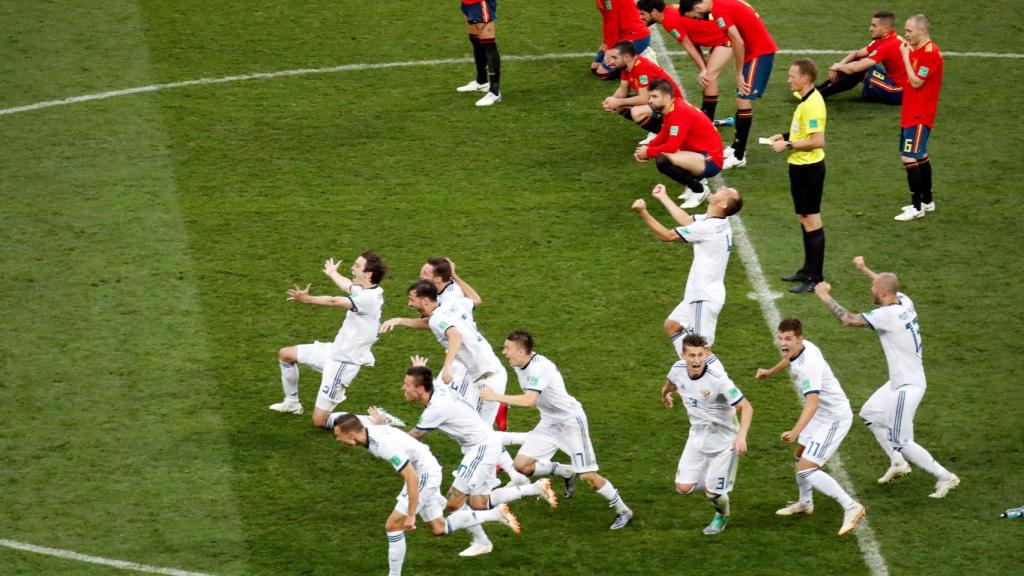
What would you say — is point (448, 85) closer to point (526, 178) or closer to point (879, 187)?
point (526, 178)

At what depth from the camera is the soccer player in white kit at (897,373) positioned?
36.8ft

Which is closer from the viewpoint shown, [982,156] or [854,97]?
[982,156]

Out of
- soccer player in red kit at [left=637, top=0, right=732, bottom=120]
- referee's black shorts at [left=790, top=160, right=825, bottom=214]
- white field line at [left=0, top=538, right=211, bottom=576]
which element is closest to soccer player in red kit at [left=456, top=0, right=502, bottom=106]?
soccer player in red kit at [left=637, top=0, right=732, bottom=120]

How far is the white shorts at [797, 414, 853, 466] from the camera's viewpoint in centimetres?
1103

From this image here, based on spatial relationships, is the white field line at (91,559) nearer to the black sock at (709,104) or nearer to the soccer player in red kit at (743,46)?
the soccer player in red kit at (743,46)

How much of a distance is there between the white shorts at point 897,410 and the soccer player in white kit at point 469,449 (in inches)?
108

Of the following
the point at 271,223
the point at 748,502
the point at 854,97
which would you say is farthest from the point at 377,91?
the point at 748,502

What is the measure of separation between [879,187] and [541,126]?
167 inches

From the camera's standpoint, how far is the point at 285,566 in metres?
10.9

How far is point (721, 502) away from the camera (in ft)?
36.2

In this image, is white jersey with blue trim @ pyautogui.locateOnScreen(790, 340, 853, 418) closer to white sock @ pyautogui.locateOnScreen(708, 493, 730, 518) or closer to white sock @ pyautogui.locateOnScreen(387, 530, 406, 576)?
white sock @ pyautogui.locateOnScreen(708, 493, 730, 518)

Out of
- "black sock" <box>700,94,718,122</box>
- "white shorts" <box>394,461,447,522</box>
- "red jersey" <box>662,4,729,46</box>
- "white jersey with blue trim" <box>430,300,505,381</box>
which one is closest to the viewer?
"white shorts" <box>394,461,447,522</box>

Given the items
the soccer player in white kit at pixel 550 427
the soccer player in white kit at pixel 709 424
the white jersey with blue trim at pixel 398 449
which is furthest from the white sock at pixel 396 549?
the soccer player in white kit at pixel 709 424

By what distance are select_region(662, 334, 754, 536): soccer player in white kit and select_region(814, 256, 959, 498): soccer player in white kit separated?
3.66 feet
